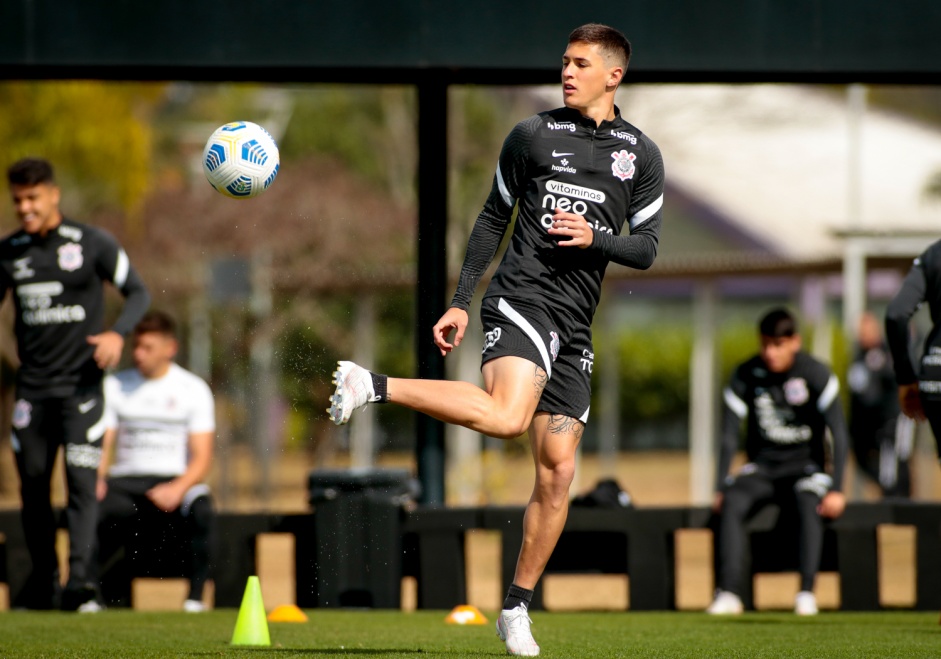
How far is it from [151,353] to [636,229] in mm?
4581

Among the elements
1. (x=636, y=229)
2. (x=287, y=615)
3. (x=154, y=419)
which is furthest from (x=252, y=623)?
(x=154, y=419)

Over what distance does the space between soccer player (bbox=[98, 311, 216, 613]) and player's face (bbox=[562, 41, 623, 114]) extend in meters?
4.42

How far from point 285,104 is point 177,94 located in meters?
3.06

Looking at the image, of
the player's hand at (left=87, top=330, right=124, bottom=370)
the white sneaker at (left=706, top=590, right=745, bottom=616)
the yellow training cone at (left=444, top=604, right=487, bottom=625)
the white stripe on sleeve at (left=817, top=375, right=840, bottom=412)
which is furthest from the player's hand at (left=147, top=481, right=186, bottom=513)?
the white stripe on sleeve at (left=817, top=375, right=840, bottom=412)

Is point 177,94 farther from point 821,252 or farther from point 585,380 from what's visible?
point 585,380

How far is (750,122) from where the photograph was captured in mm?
25078

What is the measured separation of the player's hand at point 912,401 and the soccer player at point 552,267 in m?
1.87

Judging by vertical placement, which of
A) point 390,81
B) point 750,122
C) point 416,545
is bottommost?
point 416,545

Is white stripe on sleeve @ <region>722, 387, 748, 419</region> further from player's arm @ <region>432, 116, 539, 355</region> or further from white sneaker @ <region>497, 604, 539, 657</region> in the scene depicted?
white sneaker @ <region>497, 604, 539, 657</region>

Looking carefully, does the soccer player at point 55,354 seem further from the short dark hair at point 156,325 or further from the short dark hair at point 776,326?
the short dark hair at point 776,326

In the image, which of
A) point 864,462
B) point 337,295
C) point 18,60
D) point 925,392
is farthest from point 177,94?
point 925,392

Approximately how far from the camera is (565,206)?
19.3ft

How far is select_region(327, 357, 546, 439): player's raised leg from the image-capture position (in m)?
5.46

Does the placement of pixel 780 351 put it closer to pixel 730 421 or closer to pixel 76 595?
pixel 730 421
